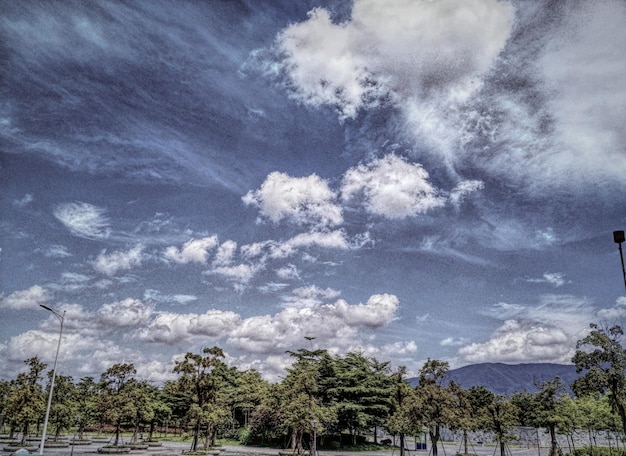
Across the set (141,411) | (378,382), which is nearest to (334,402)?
(378,382)

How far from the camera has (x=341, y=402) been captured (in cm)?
6238

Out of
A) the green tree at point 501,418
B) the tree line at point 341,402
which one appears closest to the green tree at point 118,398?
the tree line at point 341,402

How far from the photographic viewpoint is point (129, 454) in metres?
43.8

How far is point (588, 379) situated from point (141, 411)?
48058mm

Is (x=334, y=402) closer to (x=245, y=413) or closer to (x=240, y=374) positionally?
(x=245, y=413)

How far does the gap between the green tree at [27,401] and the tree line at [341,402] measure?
0.33 ft

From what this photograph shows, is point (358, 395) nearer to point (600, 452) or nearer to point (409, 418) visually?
point (409, 418)

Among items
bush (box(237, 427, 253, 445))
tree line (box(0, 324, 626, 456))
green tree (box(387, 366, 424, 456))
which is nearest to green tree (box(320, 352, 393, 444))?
tree line (box(0, 324, 626, 456))

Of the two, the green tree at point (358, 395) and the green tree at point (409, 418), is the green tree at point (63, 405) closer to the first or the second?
the green tree at point (358, 395)

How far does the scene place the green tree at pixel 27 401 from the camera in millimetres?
46500

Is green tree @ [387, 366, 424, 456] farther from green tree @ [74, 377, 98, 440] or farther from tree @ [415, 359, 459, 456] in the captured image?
green tree @ [74, 377, 98, 440]

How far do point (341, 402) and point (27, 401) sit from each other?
38056 mm

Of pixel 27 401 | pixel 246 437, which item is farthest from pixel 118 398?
pixel 246 437

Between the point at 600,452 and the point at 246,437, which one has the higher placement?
the point at 600,452
